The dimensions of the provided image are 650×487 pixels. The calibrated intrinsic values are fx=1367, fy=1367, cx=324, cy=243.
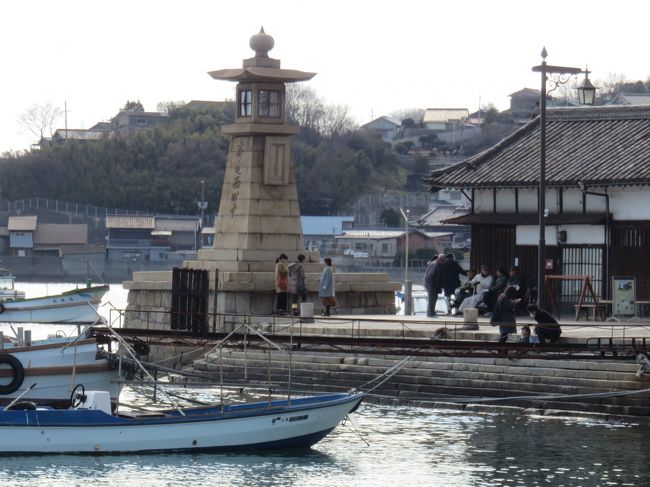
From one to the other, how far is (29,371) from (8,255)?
97160mm

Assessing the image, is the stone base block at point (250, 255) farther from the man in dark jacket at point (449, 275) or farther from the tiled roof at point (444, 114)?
the tiled roof at point (444, 114)

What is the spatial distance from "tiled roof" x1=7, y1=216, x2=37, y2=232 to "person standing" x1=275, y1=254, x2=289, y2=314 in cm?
8776

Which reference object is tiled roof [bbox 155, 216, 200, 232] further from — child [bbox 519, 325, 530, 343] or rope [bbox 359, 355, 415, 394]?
child [bbox 519, 325, 530, 343]

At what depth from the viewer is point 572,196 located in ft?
121

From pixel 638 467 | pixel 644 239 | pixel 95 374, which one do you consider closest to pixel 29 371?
pixel 95 374

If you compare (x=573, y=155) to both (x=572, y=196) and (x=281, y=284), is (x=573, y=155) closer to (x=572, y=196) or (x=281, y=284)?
(x=572, y=196)

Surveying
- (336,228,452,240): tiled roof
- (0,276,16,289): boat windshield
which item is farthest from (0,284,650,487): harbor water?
(336,228,452,240): tiled roof

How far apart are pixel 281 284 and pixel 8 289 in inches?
1899

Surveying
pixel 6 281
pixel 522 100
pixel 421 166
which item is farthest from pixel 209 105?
pixel 6 281

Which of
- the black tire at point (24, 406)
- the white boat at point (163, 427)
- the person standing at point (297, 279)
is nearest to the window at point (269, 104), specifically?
the person standing at point (297, 279)

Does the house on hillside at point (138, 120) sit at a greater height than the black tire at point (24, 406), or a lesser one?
greater

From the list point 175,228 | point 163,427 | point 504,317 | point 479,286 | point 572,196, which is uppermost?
point 175,228

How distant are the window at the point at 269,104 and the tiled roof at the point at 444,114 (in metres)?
128

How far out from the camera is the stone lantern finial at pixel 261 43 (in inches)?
1538
